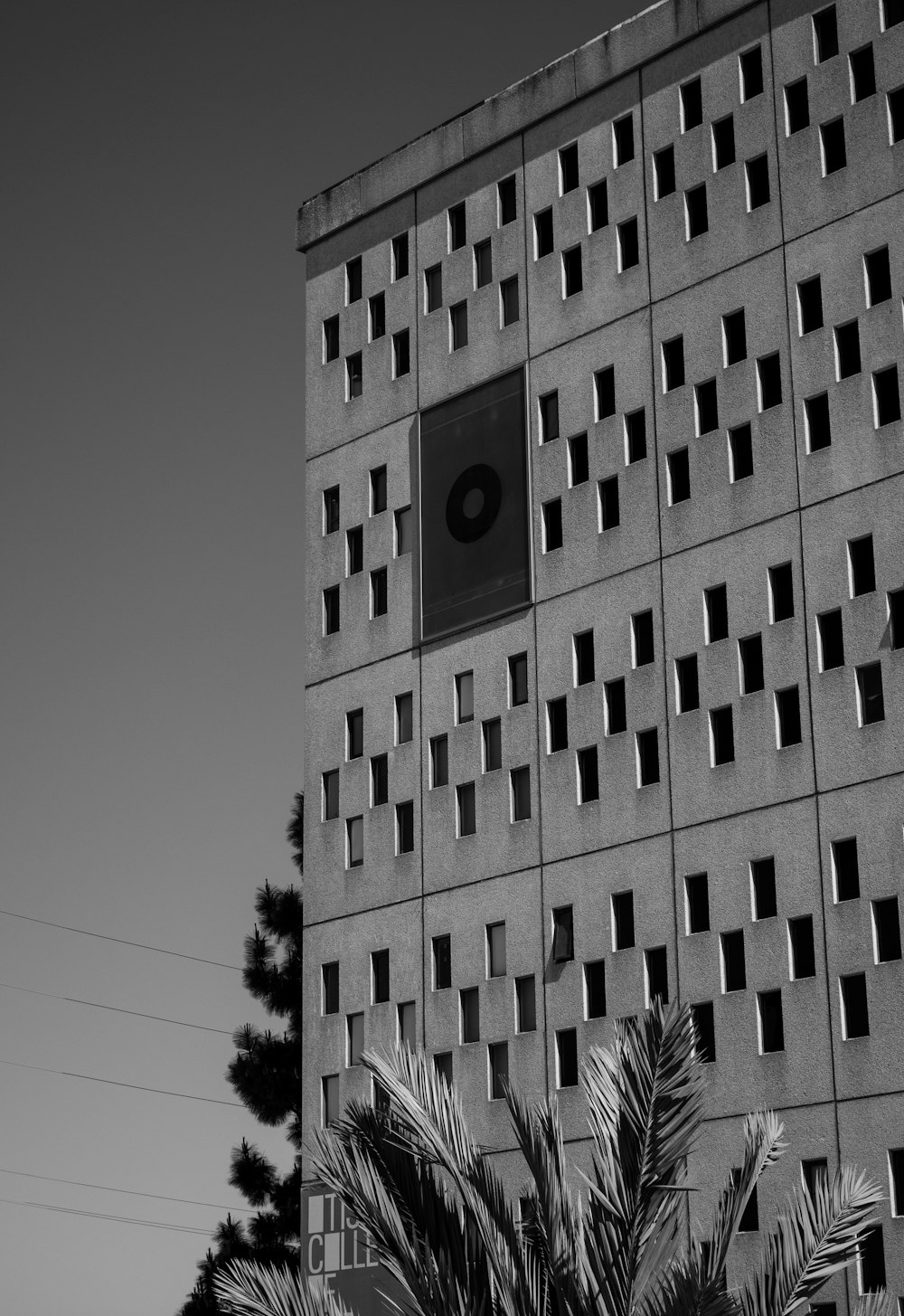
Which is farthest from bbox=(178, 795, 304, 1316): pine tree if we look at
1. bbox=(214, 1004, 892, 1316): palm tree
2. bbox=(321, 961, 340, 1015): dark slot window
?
bbox=(214, 1004, 892, 1316): palm tree

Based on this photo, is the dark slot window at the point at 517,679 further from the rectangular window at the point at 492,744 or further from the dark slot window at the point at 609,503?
the dark slot window at the point at 609,503

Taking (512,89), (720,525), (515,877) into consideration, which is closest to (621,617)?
(720,525)

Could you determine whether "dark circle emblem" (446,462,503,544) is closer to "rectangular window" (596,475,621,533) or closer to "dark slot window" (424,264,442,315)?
"rectangular window" (596,475,621,533)

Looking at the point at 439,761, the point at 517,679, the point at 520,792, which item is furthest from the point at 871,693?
the point at 439,761

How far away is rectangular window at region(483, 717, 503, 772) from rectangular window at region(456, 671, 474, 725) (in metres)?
0.40

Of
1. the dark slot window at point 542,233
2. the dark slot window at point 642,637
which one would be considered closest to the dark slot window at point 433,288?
the dark slot window at point 542,233

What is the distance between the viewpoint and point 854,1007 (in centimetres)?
2833

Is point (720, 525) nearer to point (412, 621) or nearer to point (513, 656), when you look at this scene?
point (513, 656)

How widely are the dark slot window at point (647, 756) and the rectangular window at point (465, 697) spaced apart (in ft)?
13.0

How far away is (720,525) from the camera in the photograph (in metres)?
31.6

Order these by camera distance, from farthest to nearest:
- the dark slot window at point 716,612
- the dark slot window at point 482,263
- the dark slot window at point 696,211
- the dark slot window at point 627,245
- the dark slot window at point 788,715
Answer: the dark slot window at point 482,263 < the dark slot window at point 627,245 < the dark slot window at point 696,211 < the dark slot window at point 716,612 < the dark slot window at point 788,715

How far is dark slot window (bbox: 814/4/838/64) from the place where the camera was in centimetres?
3159

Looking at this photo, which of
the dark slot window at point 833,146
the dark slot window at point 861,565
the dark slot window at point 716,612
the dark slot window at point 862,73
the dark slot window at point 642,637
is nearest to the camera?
the dark slot window at point 861,565

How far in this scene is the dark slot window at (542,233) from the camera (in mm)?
35719
